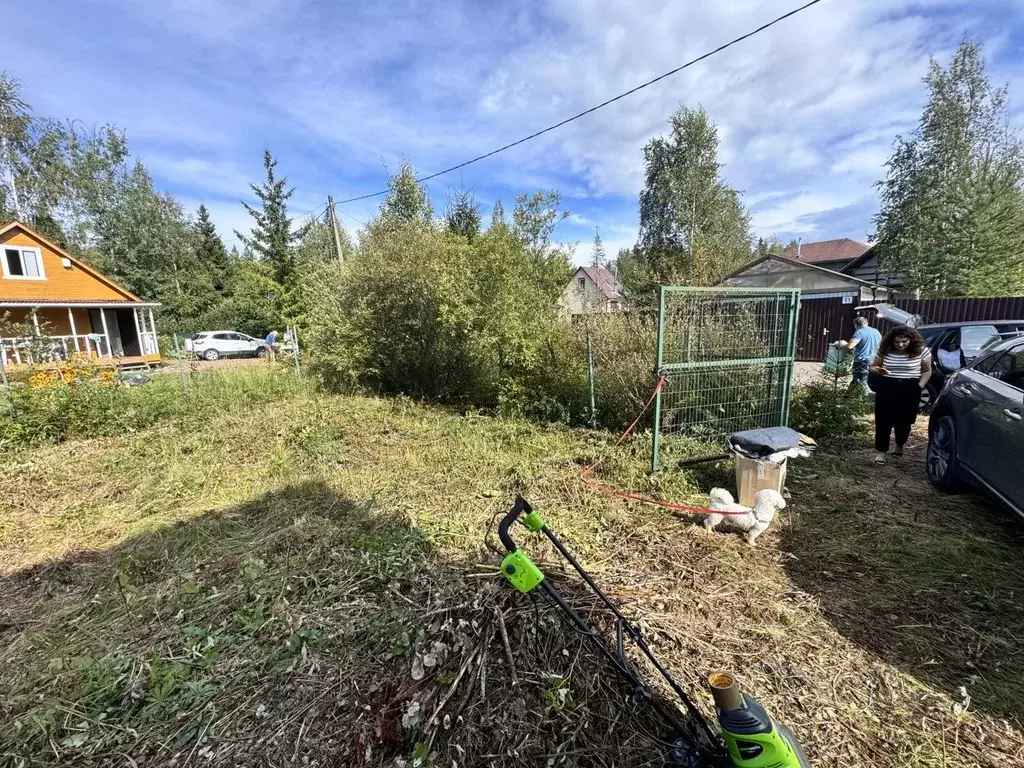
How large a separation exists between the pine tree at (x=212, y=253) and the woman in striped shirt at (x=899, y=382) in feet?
105

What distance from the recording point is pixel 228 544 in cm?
339

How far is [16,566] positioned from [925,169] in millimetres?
24999

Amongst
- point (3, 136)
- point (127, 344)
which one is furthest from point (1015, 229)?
point (3, 136)

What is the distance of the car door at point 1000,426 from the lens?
287 centimetres

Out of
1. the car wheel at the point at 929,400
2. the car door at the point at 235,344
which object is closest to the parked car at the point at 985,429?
the car wheel at the point at 929,400

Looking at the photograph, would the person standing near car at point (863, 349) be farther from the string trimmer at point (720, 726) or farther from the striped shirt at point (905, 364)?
the string trimmer at point (720, 726)

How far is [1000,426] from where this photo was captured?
3.04m

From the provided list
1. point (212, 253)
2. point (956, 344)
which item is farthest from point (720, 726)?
point (212, 253)

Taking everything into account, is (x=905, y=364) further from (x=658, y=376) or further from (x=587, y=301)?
(x=587, y=301)

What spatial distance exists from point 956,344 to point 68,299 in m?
26.0

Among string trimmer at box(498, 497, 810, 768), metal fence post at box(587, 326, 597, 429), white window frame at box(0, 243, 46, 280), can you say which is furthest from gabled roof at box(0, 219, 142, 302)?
string trimmer at box(498, 497, 810, 768)

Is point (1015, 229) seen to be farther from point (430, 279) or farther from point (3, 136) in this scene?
point (3, 136)

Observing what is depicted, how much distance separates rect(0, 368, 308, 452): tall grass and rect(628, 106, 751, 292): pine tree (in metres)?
16.3

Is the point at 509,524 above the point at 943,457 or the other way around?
above
